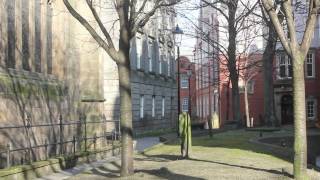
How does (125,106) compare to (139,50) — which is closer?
(125,106)

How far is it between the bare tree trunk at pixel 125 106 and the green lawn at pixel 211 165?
0.44 meters

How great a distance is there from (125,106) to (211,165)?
311 centimetres

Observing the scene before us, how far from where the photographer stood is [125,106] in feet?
51.2

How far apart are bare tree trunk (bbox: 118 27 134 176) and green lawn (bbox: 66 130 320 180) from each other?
438 mm

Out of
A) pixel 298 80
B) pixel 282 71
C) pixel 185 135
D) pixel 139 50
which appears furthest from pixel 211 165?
pixel 282 71

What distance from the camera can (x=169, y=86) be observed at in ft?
204

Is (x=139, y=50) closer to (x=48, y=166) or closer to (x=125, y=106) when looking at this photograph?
(x=48, y=166)

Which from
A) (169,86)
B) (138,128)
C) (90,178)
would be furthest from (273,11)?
(169,86)

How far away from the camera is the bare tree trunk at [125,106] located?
609 inches

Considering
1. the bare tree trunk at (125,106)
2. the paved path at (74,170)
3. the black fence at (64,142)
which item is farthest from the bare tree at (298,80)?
the black fence at (64,142)

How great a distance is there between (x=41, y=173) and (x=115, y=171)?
6.89ft

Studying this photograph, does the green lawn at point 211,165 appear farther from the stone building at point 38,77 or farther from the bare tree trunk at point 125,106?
the stone building at point 38,77

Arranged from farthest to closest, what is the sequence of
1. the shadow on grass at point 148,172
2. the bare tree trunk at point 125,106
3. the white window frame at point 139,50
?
the white window frame at point 139,50
the bare tree trunk at point 125,106
the shadow on grass at point 148,172

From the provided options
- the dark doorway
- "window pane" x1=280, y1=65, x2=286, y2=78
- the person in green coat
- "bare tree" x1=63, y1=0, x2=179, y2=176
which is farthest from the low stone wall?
the dark doorway
